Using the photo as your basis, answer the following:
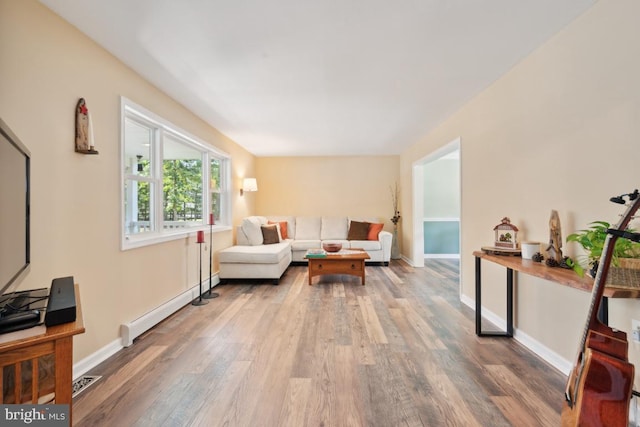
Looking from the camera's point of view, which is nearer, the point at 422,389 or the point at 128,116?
the point at 422,389

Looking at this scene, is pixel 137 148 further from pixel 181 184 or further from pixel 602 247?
pixel 602 247

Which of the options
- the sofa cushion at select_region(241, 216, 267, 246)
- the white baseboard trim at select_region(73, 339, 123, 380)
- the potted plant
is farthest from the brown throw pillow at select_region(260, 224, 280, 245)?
the potted plant

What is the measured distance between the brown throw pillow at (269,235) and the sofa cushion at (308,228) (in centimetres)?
88

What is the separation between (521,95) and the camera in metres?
2.27

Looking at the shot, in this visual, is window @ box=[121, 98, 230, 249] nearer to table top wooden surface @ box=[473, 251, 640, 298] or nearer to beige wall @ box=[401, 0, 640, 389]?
table top wooden surface @ box=[473, 251, 640, 298]

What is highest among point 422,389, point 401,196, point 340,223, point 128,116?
point 128,116

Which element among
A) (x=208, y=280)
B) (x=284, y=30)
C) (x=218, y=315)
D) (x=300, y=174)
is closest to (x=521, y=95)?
(x=284, y=30)

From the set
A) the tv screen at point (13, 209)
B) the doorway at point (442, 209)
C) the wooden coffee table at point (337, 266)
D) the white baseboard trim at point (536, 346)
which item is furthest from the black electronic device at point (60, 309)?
the doorway at point (442, 209)

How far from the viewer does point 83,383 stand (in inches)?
68.8

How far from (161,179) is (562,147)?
11.2 ft

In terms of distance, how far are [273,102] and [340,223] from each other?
11.0ft

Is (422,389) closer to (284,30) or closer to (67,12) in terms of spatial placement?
(284,30)

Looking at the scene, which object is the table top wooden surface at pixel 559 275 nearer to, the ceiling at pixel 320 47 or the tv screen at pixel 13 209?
the ceiling at pixel 320 47

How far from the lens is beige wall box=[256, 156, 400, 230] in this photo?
630 centimetres
